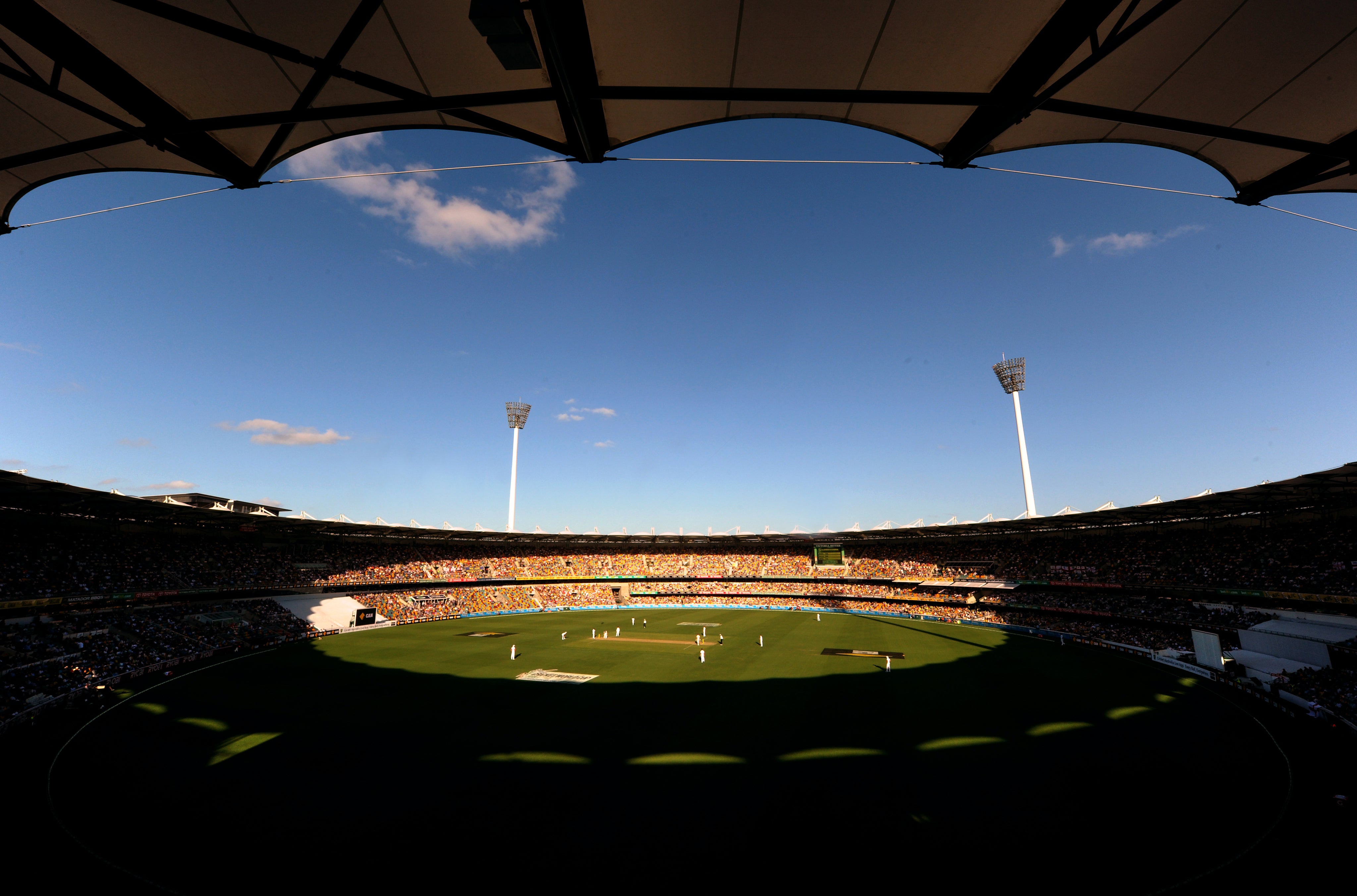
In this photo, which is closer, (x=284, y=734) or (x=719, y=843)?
(x=719, y=843)

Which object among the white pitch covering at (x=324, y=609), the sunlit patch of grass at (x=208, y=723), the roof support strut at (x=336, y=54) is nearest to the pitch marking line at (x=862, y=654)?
the sunlit patch of grass at (x=208, y=723)

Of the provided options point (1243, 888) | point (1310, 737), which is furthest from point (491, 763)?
point (1310, 737)

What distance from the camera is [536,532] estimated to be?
203ft

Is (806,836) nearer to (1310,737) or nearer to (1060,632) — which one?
(1310,737)

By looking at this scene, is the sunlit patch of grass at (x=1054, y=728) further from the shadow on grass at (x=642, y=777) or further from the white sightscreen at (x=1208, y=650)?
the white sightscreen at (x=1208, y=650)

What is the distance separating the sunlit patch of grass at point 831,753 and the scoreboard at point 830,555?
49.5 m

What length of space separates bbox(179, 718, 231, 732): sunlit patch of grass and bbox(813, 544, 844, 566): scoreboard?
57980 millimetres

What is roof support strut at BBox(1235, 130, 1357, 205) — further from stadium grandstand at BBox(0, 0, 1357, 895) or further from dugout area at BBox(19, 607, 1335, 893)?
dugout area at BBox(19, 607, 1335, 893)

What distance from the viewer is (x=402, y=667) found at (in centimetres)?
2959

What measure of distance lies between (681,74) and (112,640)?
42.6m

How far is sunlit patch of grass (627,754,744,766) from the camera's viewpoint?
1647cm

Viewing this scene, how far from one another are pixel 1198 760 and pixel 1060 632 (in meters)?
24.7

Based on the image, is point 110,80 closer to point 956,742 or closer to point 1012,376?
point 956,742

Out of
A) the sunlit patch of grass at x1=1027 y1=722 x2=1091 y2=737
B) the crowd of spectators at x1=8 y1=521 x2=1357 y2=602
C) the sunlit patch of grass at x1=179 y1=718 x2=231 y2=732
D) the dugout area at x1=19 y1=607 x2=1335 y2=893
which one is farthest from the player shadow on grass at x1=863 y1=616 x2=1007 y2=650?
the sunlit patch of grass at x1=179 y1=718 x2=231 y2=732
